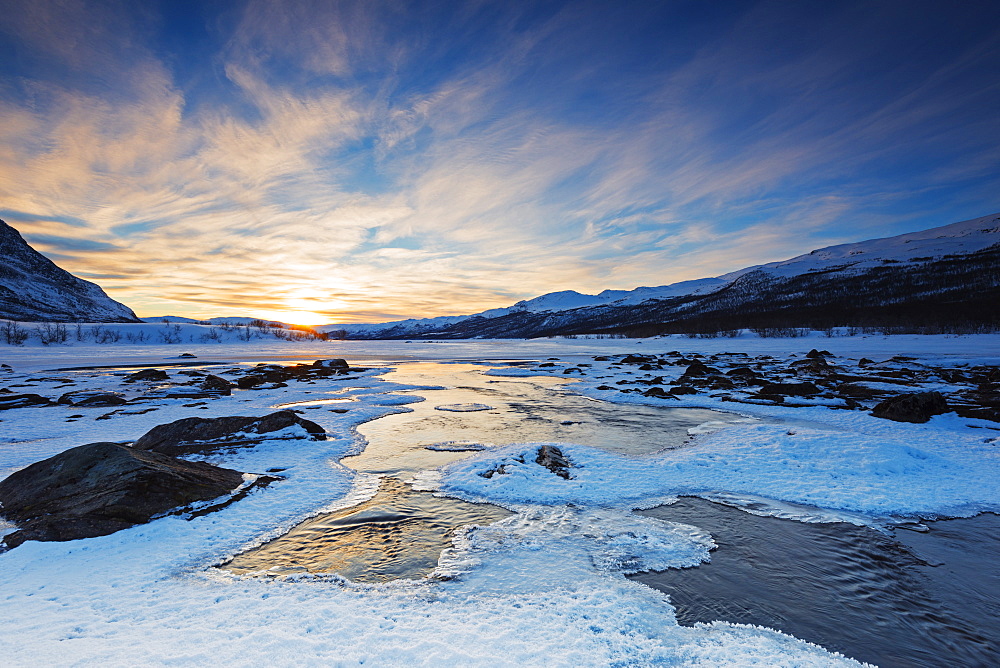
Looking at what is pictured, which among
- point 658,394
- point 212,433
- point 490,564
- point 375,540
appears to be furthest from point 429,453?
point 658,394

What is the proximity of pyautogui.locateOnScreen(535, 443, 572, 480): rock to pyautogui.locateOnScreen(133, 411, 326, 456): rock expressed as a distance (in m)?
6.30

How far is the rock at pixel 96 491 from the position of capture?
591 centimetres

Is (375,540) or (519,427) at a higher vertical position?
(375,540)

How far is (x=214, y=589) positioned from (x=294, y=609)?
117 centimetres

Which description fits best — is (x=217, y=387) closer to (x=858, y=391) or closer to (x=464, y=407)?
(x=464, y=407)

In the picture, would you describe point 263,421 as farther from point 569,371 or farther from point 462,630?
point 569,371

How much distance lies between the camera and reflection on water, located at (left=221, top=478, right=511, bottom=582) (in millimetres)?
5277

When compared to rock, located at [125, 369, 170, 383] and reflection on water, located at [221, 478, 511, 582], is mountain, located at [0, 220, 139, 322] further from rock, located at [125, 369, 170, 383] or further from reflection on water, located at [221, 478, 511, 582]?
reflection on water, located at [221, 478, 511, 582]

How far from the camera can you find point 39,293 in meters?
169

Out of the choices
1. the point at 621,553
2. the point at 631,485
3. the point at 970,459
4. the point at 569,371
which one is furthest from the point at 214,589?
the point at 569,371

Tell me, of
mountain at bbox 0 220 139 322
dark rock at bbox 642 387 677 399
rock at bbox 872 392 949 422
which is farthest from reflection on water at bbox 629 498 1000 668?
mountain at bbox 0 220 139 322

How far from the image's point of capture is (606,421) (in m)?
14.4

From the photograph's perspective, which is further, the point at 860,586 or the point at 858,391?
the point at 858,391

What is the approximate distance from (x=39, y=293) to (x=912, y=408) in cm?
25568
